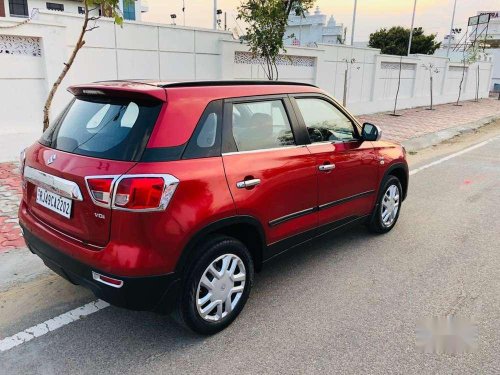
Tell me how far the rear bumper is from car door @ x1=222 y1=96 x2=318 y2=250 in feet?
2.27

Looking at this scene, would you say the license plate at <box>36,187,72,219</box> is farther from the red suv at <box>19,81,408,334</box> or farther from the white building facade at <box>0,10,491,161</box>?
the white building facade at <box>0,10,491,161</box>

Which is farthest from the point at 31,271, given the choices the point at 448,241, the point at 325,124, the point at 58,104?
the point at 58,104

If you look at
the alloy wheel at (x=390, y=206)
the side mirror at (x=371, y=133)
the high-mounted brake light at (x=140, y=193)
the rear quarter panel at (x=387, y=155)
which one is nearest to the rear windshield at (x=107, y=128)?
the high-mounted brake light at (x=140, y=193)

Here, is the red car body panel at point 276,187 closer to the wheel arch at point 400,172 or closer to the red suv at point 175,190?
the red suv at point 175,190

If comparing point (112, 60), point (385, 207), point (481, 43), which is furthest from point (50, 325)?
point (481, 43)

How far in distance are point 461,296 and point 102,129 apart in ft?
10.3

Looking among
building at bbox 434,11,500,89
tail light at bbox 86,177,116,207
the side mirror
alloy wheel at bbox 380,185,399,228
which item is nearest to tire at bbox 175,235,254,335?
tail light at bbox 86,177,116,207

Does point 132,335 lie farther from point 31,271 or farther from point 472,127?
point 472,127

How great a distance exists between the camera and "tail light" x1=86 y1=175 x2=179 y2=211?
2.46 meters

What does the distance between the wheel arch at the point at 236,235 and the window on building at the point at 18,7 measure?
40822 millimetres

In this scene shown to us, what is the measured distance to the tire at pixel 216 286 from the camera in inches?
111

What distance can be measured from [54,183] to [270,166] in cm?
148

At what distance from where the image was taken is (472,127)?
1526cm

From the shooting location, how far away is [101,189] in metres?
2.51
